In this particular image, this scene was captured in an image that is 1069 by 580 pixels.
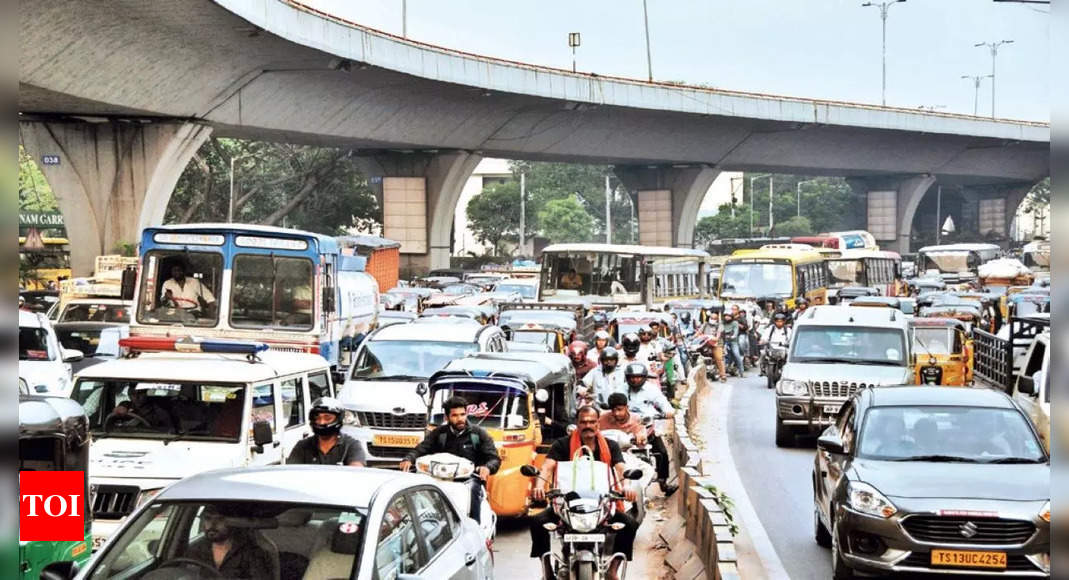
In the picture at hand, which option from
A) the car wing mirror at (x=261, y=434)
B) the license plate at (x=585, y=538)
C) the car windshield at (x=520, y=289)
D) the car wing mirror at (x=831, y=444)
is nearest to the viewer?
the license plate at (x=585, y=538)

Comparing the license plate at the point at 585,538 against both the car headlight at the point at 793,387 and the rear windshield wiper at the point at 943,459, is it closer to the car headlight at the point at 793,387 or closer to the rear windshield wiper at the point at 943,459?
the rear windshield wiper at the point at 943,459

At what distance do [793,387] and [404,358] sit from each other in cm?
614

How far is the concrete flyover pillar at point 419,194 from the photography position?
65.7 metres

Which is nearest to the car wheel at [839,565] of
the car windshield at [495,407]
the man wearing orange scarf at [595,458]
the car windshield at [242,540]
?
the man wearing orange scarf at [595,458]

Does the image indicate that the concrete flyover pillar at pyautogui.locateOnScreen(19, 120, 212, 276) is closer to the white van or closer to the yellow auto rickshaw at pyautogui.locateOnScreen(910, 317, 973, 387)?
the yellow auto rickshaw at pyautogui.locateOnScreen(910, 317, 973, 387)

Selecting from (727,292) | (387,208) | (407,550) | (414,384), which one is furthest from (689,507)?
(387,208)

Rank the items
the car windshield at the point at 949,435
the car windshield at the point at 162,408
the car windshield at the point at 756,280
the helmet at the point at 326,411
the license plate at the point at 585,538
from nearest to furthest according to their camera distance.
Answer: the license plate at the point at 585,538 < the helmet at the point at 326,411 < the car windshield at the point at 949,435 < the car windshield at the point at 162,408 < the car windshield at the point at 756,280

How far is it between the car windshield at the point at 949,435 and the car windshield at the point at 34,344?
1016 cm

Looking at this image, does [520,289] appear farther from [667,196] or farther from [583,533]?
[667,196]

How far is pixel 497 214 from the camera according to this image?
102m

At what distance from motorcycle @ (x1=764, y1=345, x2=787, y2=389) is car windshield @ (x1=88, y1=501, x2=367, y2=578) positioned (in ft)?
82.0

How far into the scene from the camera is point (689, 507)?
1370 centimetres

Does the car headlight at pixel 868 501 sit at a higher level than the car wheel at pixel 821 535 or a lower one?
higher

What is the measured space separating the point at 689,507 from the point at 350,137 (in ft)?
143
